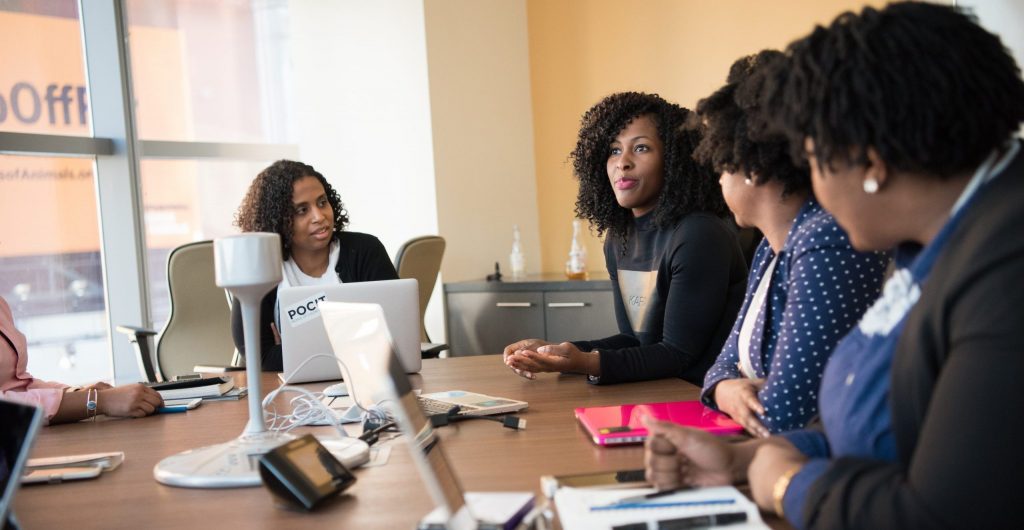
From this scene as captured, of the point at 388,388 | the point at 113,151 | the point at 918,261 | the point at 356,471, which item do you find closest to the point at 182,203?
the point at 113,151

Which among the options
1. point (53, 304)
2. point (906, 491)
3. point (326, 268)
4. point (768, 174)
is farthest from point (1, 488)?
point (53, 304)

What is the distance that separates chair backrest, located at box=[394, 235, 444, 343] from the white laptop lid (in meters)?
2.04

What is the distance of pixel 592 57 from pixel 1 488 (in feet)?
13.8

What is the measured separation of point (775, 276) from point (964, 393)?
2.58 ft

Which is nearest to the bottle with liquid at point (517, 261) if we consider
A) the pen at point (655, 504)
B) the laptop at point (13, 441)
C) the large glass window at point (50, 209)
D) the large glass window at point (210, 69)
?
the large glass window at point (210, 69)

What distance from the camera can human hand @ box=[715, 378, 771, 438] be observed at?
1.55 m

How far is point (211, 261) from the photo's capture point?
12.8ft

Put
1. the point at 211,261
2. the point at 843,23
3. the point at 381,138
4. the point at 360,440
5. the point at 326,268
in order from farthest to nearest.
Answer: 1. the point at 381,138
2. the point at 211,261
3. the point at 326,268
4. the point at 360,440
5. the point at 843,23

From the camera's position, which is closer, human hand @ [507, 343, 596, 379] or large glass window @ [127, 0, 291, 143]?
human hand @ [507, 343, 596, 379]

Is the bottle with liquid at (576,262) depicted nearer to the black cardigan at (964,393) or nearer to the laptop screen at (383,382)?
the laptop screen at (383,382)

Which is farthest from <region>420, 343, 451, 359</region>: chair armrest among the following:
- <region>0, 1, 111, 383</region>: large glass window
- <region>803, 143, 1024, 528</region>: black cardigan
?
<region>803, 143, 1024, 528</region>: black cardigan

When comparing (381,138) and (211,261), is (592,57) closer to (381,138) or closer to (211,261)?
(381,138)

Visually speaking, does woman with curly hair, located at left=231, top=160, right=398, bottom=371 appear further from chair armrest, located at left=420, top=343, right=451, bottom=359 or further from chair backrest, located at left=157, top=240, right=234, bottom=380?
chair backrest, located at left=157, top=240, right=234, bottom=380

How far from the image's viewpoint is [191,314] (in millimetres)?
3863
